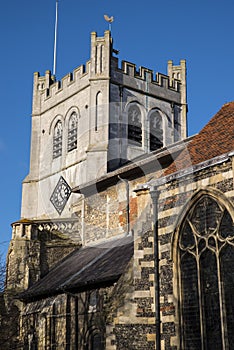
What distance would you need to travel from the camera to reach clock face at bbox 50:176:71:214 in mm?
29250

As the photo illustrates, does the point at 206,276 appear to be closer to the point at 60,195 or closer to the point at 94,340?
the point at 94,340

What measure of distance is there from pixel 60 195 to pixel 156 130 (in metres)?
6.76

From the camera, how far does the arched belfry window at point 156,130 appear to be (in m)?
31.0

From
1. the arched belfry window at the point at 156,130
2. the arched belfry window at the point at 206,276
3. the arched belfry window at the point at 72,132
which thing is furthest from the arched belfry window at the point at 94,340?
the arched belfry window at the point at 156,130

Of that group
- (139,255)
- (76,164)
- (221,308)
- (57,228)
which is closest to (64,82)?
(76,164)

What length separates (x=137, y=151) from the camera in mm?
29391

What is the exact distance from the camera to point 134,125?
30484 mm

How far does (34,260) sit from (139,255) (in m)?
10.4

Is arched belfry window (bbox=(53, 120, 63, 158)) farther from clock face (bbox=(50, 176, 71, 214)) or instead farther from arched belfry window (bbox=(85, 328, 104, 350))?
arched belfry window (bbox=(85, 328, 104, 350))

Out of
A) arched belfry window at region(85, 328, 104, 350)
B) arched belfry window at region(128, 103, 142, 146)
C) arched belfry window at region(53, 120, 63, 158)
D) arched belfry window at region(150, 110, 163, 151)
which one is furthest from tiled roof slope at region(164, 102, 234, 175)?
arched belfry window at region(53, 120, 63, 158)

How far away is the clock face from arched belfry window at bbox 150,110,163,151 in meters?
5.34

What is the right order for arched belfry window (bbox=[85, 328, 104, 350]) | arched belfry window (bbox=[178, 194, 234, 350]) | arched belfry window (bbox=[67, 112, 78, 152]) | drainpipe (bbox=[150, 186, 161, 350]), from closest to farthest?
1. arched belfry window (bbox=[178, 194, 234, 350])
2. drainpipe (bbox=[150, 186, 161, 350])
3. arched belfry window (bbox=[85, 328, 104, 350])
4. arched belfry window (bbox=[67, 112, 78, 152])

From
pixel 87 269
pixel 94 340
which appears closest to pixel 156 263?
pixel 94 340

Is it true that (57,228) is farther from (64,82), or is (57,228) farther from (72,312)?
(64,82)
